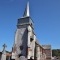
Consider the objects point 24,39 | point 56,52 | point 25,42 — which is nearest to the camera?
point 25,42

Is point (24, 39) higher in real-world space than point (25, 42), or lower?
higher

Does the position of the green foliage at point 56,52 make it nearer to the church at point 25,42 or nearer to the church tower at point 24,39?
the church at point 25,42

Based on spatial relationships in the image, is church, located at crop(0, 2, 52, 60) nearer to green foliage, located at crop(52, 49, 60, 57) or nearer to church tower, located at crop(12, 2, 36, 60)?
church tower, located at crop(12, 2, 36, 60)

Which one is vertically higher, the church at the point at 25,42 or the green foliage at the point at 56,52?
the church at the point at 25,42

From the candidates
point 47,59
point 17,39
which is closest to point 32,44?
point 17,39

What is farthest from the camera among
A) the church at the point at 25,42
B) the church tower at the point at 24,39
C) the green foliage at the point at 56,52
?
the green foliage at the point at 56,52

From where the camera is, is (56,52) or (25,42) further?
(56,52)

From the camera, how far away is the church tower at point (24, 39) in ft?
128

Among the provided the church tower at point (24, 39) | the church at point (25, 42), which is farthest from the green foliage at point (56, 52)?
the church tower at point (24, 39)

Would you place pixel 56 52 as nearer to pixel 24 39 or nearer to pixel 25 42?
pixel 24 39

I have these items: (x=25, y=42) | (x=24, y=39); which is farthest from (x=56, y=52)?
(x=25, y=42)

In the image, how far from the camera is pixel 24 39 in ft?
134

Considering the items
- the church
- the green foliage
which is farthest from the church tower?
the green foliage

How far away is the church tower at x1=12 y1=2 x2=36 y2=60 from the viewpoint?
38938mm
